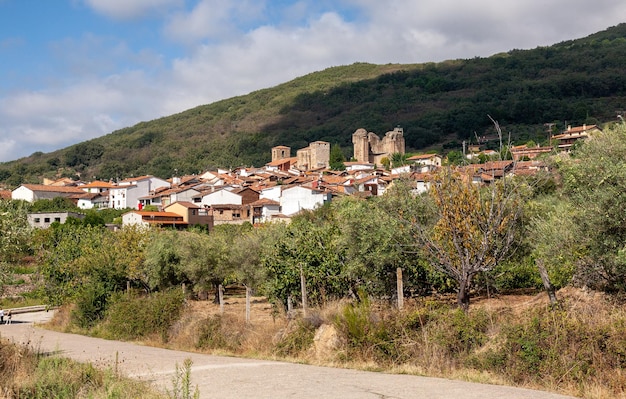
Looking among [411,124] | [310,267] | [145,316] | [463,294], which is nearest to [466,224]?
[463,294]

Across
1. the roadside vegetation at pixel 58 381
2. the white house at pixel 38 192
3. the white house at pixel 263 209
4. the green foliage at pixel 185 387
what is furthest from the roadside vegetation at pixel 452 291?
the white house at pixel 38 192

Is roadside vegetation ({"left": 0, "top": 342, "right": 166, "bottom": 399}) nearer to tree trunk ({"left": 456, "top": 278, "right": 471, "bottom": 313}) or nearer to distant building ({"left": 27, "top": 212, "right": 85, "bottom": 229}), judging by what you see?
tree trunk ({"left": 456, "top": 278, "right": 471, "bottom": 313})

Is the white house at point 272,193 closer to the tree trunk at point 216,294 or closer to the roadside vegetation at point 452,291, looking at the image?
the tree trunk at point 216,294

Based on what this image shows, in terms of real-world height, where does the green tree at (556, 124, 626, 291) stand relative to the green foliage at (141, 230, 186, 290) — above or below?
above

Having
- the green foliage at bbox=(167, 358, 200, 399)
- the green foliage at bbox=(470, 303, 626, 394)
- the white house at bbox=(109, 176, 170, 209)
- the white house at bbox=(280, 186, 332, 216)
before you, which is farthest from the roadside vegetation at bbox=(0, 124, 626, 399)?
the white house at bbox=(109, 176, 170, 209)

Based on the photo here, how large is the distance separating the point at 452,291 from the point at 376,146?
4773 inches

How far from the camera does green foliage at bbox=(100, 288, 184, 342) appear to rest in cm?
1889

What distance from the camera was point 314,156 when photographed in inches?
5217

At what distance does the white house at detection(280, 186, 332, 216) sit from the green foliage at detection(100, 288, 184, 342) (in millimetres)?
51080

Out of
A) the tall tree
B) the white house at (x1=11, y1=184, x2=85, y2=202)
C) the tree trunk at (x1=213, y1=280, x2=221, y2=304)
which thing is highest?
the white house at (x1=11, y1=184, x2=85, y2=202)

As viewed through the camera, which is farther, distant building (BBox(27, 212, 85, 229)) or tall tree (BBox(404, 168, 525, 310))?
distant building (BBox(27, 212, 85, 229))

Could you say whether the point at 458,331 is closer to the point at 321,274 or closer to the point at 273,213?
the point at 321,274

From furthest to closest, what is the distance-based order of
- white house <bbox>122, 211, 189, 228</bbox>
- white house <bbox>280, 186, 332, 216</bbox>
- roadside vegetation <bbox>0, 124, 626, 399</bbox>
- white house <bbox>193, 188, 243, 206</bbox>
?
white house <bbox>193, 188, 243, 206</bbox>, white house <bbox>280, 186, 332, 216</bbox>, white house <bbox>122, 211, 189, 228</bbox>, roadside vegetation <bbox>0, 124, 626, 399</bbox>

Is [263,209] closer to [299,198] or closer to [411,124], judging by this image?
[299,198]
